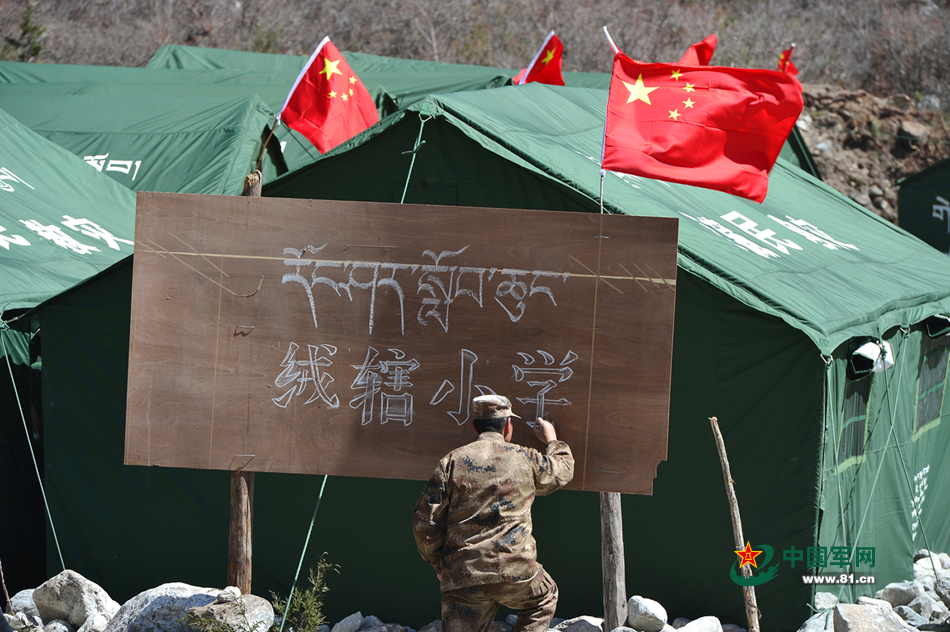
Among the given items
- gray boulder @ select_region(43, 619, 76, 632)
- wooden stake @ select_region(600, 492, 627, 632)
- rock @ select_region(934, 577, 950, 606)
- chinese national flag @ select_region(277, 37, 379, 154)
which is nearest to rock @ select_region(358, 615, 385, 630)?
wooden stake @ select_region(600, 492, 627, 632)

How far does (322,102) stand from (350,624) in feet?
15.5

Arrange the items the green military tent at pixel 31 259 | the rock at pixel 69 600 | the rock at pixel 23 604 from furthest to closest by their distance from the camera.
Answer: the green military tent at pixel 31 259, the rock at pixel 23 604, the rock at pixel 69 600

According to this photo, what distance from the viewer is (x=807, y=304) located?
524 cm

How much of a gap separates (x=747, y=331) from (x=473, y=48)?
64.8 feet

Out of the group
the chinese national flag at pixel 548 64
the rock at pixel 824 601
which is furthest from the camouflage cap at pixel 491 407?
the chinese national flag at pixel 548 64

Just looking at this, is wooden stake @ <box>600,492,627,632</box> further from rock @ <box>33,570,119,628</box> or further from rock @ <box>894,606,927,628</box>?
rock @ <box>33,570,119,628</box>

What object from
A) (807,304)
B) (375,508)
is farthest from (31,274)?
(807,304)

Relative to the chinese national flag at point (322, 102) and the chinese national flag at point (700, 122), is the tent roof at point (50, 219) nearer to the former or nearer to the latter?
the chinese national flag at point (322, 102)

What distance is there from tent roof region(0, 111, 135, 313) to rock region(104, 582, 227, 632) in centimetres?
270

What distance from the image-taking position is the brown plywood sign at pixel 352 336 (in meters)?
4.12

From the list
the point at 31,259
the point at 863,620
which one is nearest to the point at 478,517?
the point at 863,620

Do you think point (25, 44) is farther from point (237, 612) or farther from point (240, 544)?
point (237, 612)

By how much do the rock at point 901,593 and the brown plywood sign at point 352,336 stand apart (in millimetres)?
2808

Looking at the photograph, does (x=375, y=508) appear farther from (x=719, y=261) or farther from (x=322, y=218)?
(x=719, y=261)
